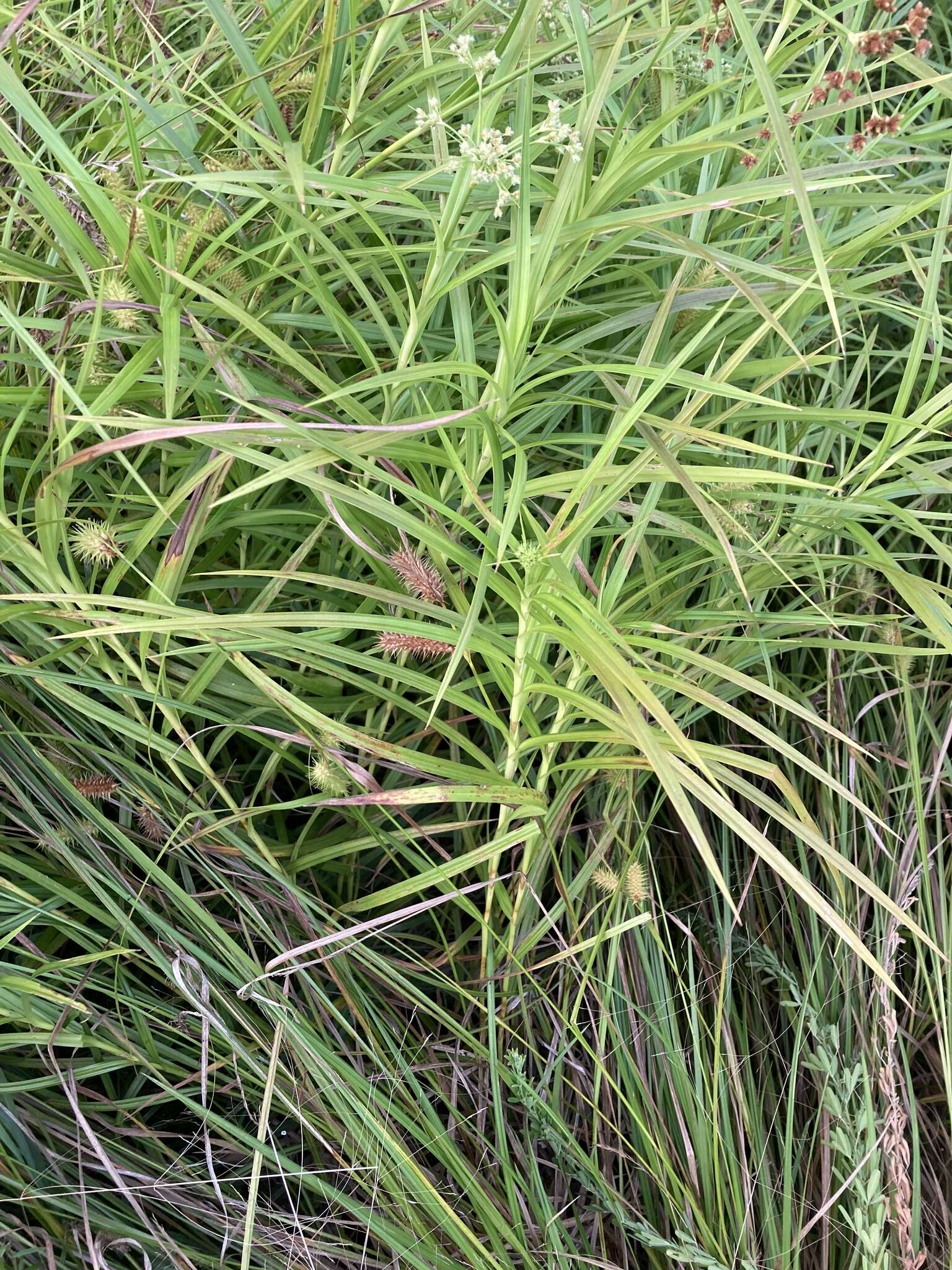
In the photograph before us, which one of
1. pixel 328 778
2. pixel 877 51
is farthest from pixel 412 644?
pixel 877 51

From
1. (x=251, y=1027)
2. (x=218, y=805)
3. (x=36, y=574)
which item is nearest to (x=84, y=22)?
(x=36, y=574)

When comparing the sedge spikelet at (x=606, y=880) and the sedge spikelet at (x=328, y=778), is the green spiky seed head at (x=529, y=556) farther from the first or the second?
the sedge spikelet at (x=606, y=880)

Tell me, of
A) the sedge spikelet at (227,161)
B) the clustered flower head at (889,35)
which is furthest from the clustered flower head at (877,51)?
the sedge spikelet at (227,161)

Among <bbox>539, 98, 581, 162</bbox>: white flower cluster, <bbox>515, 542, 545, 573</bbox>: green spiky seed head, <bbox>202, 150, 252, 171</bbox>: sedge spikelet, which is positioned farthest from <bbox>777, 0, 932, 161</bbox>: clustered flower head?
<bbox>202, 150, 252, 171</bbox>: sedge spikelet

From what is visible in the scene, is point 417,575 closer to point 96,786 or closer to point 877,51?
point 96,786

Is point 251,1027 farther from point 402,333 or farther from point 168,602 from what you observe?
point 402,333

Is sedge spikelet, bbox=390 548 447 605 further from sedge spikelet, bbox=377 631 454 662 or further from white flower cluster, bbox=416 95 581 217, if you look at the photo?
white flower cluster, bbox=416 95 581 217
